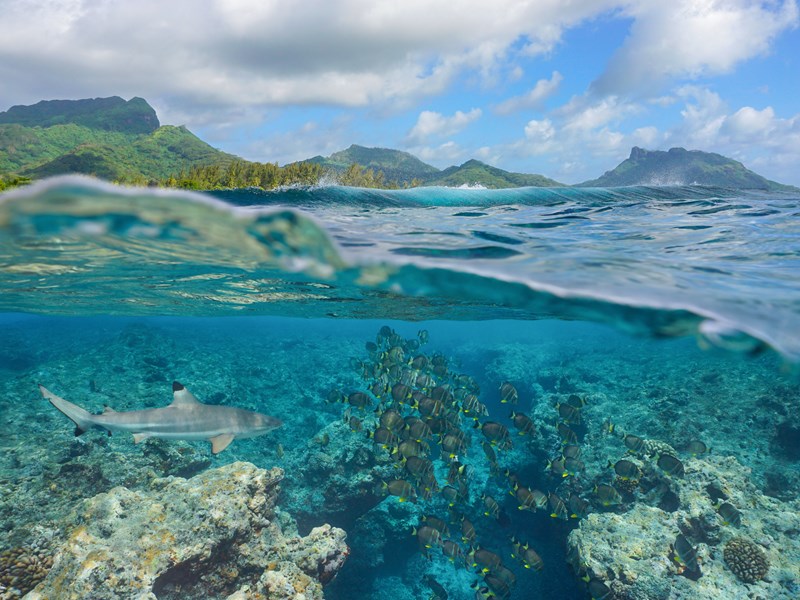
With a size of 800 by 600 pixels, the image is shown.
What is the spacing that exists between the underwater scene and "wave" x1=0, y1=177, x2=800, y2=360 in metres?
0.08

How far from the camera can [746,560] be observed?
9234mm

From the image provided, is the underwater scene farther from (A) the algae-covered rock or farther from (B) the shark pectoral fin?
(B) the shark pectoral fin

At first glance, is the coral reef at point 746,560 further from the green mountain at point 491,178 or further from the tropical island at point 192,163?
the green mountain at point 491,178

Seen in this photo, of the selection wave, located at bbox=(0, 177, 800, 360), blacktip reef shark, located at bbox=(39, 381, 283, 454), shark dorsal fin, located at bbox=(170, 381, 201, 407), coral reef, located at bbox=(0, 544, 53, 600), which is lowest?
coral reef, located at bbox=(0, 544, 53, 600)

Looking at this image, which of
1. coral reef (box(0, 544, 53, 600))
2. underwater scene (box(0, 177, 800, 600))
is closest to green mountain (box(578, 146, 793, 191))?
underwater scene (box(0, 177, 800, 600))

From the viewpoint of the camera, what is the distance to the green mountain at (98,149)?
27.3 metres

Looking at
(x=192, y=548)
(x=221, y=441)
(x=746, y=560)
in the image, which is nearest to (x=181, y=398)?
(x=221, y=441)

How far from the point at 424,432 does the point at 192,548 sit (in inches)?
194

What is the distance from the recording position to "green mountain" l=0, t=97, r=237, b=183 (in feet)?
89.6

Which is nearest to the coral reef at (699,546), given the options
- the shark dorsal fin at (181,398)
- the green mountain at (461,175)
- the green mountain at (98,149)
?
the shark dorsal fin at (181,398)

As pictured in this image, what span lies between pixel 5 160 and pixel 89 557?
45036 mm

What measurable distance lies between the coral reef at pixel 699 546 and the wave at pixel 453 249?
421cm

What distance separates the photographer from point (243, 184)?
15133 millimetres

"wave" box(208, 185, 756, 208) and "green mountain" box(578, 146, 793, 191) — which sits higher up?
"green mountain" box(578, 146, 793, 191)
